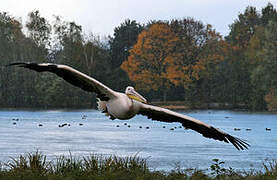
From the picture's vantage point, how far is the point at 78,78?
10.7 meters

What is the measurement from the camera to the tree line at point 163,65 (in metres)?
66.2

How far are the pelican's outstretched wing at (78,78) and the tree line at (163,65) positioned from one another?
5372 cm

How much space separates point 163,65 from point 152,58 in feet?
7.44

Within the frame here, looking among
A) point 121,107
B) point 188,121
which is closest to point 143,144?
point 188,121

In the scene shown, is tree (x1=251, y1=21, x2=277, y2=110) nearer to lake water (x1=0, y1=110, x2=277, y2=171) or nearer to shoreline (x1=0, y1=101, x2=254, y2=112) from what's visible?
shoreline (x1=0, y1=101, x2=254, y2=112)

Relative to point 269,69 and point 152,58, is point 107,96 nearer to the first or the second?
point 269,69

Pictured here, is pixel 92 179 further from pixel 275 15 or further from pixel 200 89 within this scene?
pixel 275 15

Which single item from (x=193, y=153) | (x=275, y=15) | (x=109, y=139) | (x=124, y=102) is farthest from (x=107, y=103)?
(x=275, y=15)

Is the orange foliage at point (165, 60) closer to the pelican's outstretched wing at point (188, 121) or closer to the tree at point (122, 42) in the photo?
the tree at point (122, 42)

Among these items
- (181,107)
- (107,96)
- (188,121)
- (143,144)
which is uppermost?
(181,107)

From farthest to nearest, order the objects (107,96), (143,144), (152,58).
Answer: (152,58)
(143,144)
(107,96)

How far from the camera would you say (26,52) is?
2896 inches

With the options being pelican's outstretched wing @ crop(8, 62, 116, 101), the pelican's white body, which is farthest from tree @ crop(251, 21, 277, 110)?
pelican's outstretched wing @ crop(8, 62, 116, 101)

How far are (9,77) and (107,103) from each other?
61.5 metres
